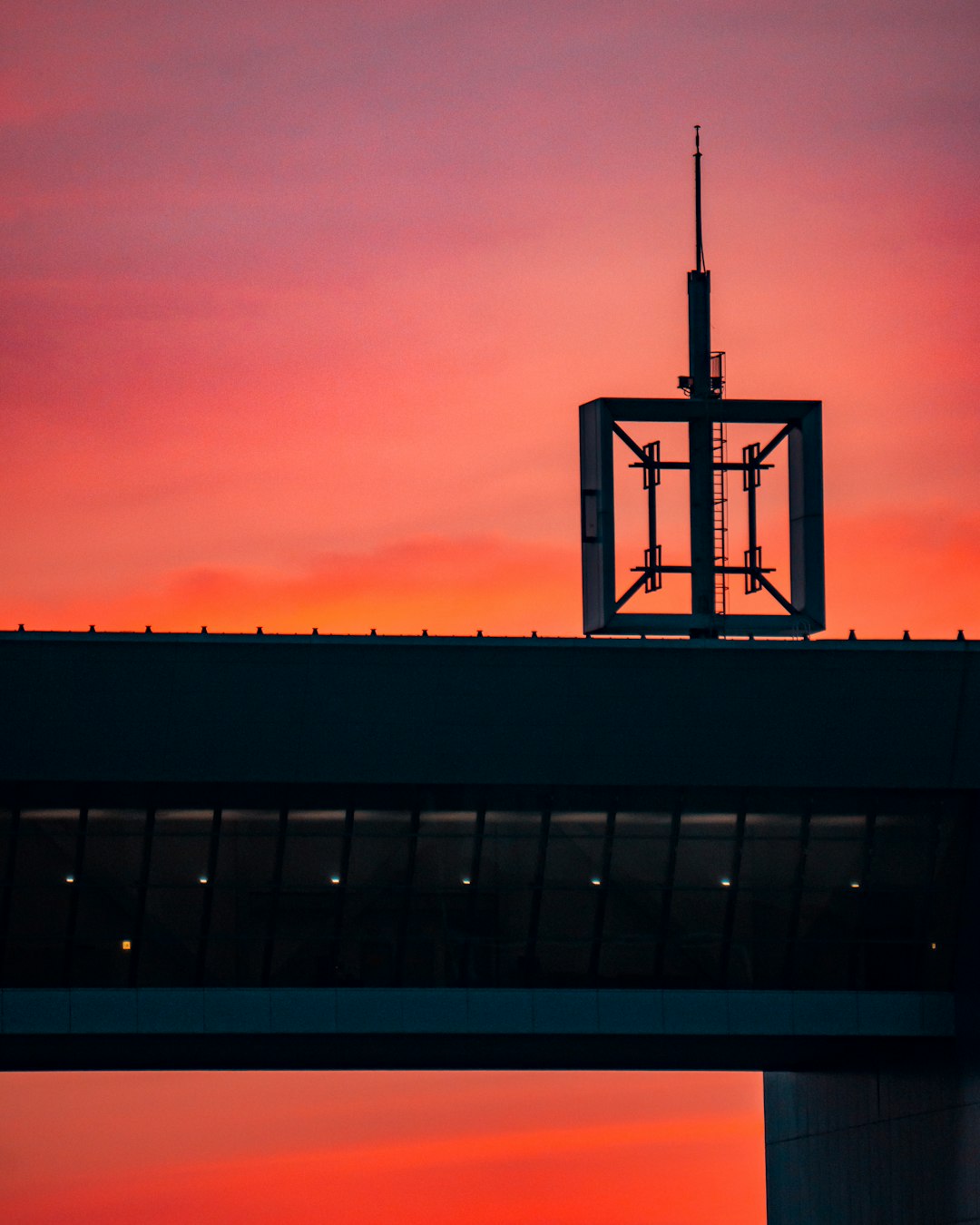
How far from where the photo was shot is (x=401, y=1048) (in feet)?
158

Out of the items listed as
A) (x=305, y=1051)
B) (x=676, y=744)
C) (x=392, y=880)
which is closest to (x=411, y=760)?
(x=392, y=880)

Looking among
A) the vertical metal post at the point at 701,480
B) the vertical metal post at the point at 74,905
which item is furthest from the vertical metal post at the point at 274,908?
the vertical metal post at the point at 701,480

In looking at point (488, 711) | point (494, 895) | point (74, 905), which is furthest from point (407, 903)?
point (74, 905)

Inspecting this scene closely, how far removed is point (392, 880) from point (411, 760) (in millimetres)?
2817

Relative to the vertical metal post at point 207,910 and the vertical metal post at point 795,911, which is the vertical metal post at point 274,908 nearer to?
the vertical metal post at point 207,910

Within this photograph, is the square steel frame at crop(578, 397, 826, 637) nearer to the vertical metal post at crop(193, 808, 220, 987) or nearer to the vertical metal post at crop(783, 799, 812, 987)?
the vertical metal post at crop(783, 799, 812, 987)

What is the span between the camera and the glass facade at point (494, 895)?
44344mm

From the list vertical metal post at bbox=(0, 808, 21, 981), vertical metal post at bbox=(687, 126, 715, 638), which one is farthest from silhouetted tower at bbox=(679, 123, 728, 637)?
vertical metal post at bbox=(0, 808, 21, 981)

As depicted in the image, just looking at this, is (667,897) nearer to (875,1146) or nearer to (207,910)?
(875,1146)

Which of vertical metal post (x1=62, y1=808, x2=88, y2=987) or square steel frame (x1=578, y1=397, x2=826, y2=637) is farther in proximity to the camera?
square steel frame (x1=578, y1=397, x2=826, y2=637)

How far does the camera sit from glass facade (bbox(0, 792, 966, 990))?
44.3 m

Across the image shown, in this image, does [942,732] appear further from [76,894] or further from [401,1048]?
[76,894]

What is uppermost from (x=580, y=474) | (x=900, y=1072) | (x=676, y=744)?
(x=580, y=474)

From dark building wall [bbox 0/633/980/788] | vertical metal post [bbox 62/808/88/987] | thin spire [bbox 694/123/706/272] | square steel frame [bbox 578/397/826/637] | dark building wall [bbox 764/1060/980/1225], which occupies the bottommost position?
dark building wall [bbox 764/1060/980/1225]
